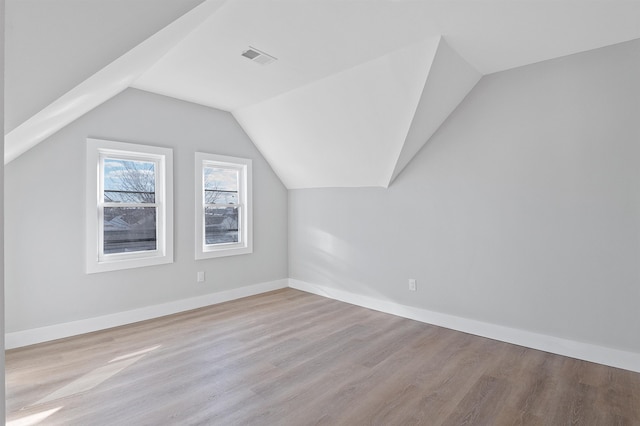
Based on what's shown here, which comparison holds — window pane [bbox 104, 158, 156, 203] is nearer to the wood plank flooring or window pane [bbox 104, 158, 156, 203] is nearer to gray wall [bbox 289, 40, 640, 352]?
the wood plank flooring

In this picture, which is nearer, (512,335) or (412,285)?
(512,335)

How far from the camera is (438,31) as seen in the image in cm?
251

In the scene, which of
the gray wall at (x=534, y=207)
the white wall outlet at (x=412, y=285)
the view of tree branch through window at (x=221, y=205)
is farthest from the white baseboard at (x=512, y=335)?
the view of tree branch through window at (x=221, y=205)

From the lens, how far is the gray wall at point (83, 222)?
3.05 metres

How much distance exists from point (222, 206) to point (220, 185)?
30 cm

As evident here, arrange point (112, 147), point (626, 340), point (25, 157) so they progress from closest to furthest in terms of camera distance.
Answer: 1. point (626, 340)
2. point (25, 157)
3. point (112, 147)

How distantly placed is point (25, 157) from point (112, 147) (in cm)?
72

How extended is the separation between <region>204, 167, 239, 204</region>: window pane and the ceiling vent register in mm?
1967

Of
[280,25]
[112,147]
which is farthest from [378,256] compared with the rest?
[112,147]

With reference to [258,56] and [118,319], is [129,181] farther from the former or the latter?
[258,56]

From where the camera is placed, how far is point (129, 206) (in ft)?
12.3

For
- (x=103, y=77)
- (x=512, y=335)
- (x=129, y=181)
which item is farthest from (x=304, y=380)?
(x=129, y=181)

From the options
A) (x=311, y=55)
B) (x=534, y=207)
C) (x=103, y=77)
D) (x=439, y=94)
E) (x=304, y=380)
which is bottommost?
(x=304, y=380)

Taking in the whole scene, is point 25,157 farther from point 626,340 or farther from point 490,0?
point 626,340
